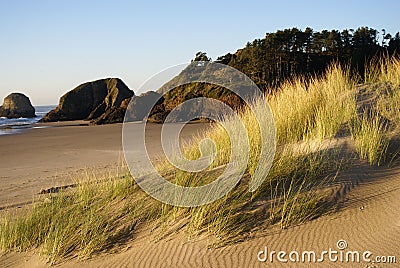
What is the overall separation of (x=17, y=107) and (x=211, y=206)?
44197 millimetres

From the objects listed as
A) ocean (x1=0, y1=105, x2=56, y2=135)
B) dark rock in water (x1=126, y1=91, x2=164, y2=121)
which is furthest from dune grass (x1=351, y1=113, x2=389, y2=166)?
ocean (x1=0, y1=105, x2=56, y2=135)

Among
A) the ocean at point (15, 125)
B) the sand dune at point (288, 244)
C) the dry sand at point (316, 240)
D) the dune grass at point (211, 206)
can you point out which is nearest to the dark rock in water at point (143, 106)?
the ocean at point (15, 125)

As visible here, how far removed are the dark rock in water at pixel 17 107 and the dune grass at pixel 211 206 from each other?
4111cm

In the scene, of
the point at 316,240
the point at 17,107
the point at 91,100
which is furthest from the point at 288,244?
the point at 17,107

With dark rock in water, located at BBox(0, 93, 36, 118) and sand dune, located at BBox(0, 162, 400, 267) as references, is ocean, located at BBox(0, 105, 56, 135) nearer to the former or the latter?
dark rock in water, located at BBox(0, 93, 36, 118)

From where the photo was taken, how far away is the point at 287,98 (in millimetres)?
7953

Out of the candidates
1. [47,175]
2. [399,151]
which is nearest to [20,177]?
[47,175]

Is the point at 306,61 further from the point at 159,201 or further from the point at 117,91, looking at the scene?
the point at 159,201

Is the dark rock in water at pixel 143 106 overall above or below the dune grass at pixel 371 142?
above

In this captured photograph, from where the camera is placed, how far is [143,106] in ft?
82.6

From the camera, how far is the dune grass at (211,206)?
4.46 metres

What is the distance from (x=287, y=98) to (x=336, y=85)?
4.23 feet

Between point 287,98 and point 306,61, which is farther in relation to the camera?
point 306,61

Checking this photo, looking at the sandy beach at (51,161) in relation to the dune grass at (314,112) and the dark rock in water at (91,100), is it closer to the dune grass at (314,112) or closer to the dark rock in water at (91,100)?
the dune grass at (314,112)
